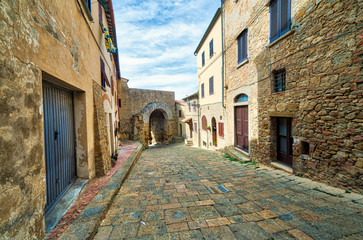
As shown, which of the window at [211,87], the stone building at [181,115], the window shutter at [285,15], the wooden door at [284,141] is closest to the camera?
the window shutter at [285,15]

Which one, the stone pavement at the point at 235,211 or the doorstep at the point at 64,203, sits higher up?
the doorstep at the point at 64,203

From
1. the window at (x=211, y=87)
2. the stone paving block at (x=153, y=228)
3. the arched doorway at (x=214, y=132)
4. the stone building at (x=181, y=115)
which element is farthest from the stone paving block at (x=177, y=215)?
the stone building at (x=181, y=115)

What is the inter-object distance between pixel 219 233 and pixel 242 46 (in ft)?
23.4

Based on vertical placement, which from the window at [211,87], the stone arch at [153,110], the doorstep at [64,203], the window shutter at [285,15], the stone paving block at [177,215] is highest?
the window shutter at [285,15]

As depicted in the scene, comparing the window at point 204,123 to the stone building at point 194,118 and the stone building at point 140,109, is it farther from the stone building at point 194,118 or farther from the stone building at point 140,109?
the stone building at point 140,109

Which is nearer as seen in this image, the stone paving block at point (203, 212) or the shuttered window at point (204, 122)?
the stone paving block at point (203, 212)

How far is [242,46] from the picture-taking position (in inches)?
273

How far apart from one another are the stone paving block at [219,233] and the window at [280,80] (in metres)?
4.43

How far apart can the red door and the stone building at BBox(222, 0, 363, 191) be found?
46 centimetres

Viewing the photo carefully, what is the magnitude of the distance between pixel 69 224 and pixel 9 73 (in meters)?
2.06

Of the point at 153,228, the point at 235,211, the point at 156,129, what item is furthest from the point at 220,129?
the point at 156,129

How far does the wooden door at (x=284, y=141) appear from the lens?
4.80 m

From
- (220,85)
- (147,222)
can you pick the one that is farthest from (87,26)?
(220,85)

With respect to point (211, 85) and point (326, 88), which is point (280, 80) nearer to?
point (326, 88)
